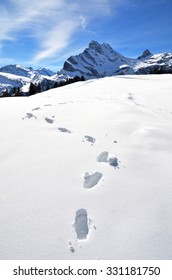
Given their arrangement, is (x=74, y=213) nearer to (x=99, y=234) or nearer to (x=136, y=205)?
(x=99, y=234)

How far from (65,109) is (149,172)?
570 centimetres

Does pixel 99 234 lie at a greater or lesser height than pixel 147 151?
lesser

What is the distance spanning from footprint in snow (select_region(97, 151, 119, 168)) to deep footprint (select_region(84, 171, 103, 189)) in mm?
511

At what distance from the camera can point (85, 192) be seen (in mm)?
4699

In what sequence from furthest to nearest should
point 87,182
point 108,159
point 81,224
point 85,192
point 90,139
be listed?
1. point 90,139
2. point 108,159
3. point 87,182
4. point 85,192
5. point 81,224

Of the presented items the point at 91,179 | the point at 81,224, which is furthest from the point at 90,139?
the point at 81,224


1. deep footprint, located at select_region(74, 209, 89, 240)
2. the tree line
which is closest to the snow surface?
deep footprint, located at select_region(74, 209, 89, 240)

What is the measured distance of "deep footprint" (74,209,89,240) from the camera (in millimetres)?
3914

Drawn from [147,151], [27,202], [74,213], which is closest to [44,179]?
[27,202]

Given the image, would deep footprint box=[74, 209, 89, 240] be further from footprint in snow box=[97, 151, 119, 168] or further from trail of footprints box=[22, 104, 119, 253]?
footprint in snow box=[97, 151, 119, 168]

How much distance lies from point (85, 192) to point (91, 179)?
47cm

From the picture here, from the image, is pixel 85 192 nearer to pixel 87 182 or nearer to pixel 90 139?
pixel 87 182

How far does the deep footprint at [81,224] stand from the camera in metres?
3.91
